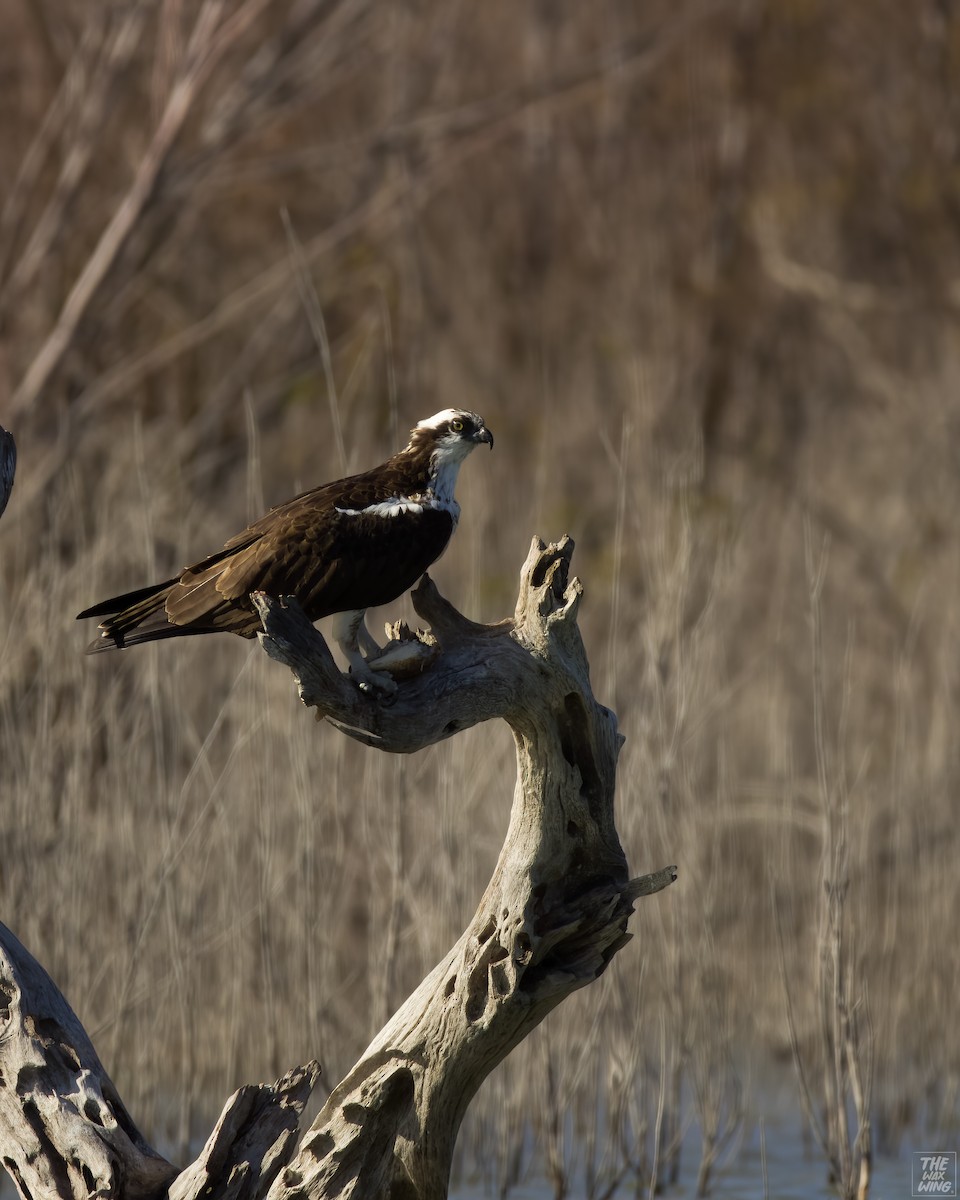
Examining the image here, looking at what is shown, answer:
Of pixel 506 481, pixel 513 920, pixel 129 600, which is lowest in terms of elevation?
pixel 513 920

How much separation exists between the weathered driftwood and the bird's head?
0.33 meters

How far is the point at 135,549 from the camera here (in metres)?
5.89

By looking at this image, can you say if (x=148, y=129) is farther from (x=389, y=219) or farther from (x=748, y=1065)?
(x=748, y=1065)

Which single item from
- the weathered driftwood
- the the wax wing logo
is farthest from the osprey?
the the wax wing logo

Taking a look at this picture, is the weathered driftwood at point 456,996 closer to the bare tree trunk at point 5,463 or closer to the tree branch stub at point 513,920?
the tree branch stub at point 513,920

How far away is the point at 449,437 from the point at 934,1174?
3138 millimetres

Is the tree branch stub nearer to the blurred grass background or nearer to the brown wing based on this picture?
the brown wing

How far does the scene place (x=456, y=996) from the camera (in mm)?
3074

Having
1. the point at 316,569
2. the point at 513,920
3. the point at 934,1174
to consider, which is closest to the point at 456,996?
the point at 513,920

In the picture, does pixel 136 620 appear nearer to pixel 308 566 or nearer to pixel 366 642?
pixel 308 566

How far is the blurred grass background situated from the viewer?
4.79 metres

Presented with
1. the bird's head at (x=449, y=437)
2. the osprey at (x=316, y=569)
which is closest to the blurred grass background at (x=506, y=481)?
the bird's head at (x=449, y=437)

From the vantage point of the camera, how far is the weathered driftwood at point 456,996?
116 inches

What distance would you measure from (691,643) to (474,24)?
8291mm
